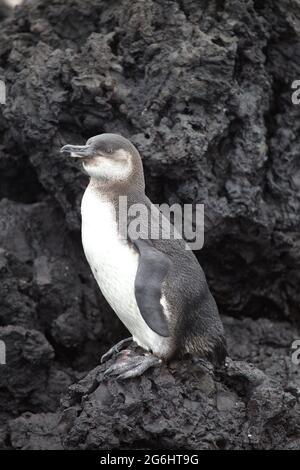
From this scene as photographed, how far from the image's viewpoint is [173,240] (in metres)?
5.01

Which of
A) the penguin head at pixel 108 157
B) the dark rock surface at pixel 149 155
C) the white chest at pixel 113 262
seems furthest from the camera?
the dark rock surface at pixel 149 155

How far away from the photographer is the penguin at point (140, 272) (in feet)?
15.8

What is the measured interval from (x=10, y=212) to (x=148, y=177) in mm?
1056

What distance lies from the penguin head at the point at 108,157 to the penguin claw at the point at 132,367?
3.39 ft

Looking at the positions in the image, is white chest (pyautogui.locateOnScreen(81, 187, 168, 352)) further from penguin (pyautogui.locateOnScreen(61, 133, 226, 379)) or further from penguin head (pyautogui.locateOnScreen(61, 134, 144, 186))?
penguin head (pyautogui.locateOnScreen(61, 134, 144, 186))

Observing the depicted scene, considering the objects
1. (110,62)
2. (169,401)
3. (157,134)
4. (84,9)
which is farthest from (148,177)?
(169,401)

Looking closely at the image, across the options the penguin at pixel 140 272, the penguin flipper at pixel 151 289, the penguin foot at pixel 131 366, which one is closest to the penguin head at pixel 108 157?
the penguin at pixel 140 272

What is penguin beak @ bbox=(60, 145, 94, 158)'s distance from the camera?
4.98 meters

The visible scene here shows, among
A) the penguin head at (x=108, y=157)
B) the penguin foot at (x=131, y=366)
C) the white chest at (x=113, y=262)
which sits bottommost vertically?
the penguin foot at (x=131, y=366)

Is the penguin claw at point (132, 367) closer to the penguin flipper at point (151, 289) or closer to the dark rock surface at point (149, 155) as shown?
the penguin flipper at point (151, 289)

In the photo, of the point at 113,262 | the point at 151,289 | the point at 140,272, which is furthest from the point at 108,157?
the point at 151,289

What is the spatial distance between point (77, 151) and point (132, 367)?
1.25 meters

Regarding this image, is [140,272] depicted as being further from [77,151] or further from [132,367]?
[77,151]

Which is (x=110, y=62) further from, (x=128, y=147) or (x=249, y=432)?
(x=249, y=432)
